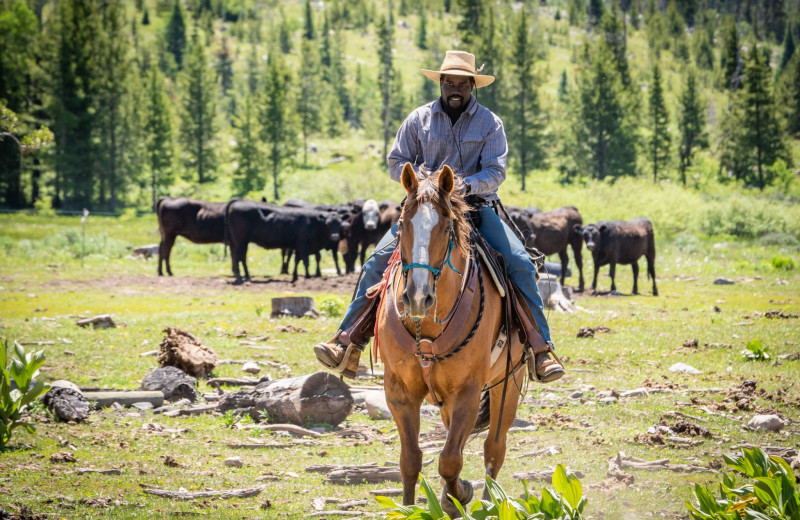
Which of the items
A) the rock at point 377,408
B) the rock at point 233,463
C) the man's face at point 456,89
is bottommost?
the rock at point 377,408

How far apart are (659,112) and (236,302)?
2460 inches

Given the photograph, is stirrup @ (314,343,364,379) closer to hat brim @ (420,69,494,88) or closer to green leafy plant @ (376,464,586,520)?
green leafy plant @ (376,464,586,520)

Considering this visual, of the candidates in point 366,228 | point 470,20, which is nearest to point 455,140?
point 366,228

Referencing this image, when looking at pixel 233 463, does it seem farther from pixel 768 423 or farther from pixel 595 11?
pixel 595 11

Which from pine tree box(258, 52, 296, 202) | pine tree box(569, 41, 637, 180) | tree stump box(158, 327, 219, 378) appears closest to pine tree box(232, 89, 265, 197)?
pine tree box(258, 52, 296, 202)

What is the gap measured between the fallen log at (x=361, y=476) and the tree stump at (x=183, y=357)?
5247 millimetres

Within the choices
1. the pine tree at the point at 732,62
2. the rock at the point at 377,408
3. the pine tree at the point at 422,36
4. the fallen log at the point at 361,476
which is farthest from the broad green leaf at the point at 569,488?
the pine tree at the point at 422,36

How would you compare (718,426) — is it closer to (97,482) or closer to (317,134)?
(97,482)

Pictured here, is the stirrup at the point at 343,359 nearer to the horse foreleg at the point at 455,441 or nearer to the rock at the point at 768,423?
the horse foreleg at the point at 455,441

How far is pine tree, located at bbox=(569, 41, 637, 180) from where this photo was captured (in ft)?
241

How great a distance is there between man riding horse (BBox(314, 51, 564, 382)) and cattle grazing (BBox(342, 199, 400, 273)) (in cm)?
2351

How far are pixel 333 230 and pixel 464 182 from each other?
2462 cm

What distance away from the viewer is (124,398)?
36.6 feet

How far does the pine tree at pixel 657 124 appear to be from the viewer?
74.4 metres
